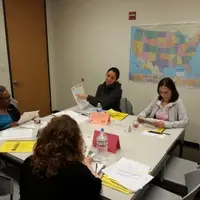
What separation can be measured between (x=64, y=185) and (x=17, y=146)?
87cm

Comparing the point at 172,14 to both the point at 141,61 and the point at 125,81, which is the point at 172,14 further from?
the point at 125,81

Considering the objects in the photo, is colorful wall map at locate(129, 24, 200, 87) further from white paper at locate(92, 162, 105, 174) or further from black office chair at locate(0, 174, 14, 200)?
black office chair at locate(0, 174, 14, 200)

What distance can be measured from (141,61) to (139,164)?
2296 millimetres

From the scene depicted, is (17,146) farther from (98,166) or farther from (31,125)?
(98,166)

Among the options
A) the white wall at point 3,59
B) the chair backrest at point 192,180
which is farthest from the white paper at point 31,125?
the white wall at point 3,59

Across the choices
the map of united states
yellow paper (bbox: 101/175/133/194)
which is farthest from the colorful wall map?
yellow paper (bbox: 101/175/133/194)

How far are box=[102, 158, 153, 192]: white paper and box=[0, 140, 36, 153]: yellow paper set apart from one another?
685mm

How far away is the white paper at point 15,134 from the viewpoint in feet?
6.52

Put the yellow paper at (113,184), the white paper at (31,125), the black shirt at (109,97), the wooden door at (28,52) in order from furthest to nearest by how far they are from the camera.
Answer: the wooden door at (28,52)
the black shirt at (109,97)
the white paper at (31,125)
the yellow paper at (113,184)

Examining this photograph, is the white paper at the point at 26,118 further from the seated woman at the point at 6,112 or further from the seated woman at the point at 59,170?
the seated woman at the point at 59,170

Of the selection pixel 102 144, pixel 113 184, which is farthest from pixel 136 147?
pixel 113 184

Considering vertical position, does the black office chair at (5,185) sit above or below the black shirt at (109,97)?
below

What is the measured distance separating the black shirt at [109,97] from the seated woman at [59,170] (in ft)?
5.42

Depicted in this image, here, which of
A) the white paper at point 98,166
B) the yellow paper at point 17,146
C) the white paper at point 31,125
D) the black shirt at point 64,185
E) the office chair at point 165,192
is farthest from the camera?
the white paper at point 31,125
